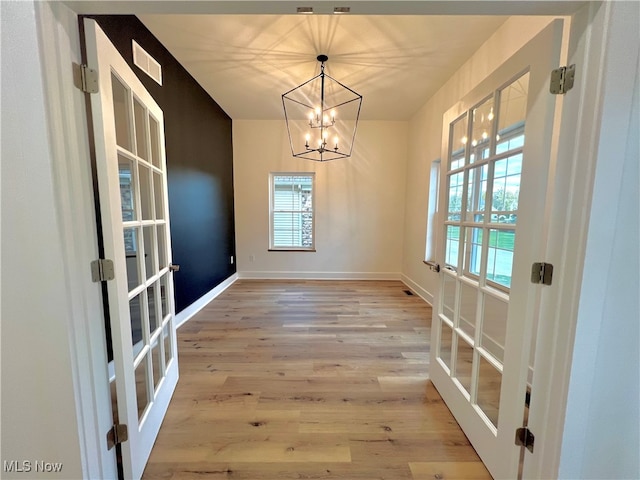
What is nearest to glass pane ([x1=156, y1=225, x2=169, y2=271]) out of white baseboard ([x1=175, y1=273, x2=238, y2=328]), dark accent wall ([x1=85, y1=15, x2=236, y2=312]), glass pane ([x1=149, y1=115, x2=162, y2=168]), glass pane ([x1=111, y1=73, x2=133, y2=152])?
glass pane ([x1=149, y1=115, x2=162, y2=168])

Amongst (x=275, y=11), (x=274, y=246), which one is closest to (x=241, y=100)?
(x=274, y=246)

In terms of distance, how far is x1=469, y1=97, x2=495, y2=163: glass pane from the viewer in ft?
4.51

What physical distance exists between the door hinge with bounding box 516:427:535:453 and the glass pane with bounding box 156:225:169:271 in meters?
2.08

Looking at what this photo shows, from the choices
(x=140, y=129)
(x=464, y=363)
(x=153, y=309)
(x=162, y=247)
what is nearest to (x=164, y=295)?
(x=153, y=309)

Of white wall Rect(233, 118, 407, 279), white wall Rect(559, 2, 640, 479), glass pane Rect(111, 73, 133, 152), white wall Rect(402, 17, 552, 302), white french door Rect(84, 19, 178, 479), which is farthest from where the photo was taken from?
white wall Rect(233, 118, 407, 279)

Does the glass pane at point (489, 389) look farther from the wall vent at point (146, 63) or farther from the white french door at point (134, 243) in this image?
the wall vent at point (146, 63)

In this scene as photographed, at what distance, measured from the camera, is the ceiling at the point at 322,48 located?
2176 mm

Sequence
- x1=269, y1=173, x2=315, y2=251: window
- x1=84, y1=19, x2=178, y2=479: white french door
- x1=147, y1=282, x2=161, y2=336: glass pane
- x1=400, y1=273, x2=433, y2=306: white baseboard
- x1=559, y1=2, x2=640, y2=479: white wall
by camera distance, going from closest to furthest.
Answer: x1=559, y1=2, x2=640, y2=479: white wall < x1=84, y1=19, x2=178, y2=479: white french door < x1=147, y1=282, x2=161, y2=336: glass pane < x1=400, y1=273, x2=433, y2=306: white baseboard < x1=269, y1=173, x2=315, y2=251: window

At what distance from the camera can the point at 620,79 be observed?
83 cm

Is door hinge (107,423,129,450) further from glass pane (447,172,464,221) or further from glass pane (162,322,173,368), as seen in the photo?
glass pane (447,172,464,221)

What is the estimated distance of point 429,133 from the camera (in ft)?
12.4

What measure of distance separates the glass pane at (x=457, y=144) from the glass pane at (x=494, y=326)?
88cm

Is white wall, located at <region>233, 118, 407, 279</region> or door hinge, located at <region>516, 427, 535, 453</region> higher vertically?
white wall, located at <region>233, 118, 407, 279</region>

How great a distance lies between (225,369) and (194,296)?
146 centimetres
